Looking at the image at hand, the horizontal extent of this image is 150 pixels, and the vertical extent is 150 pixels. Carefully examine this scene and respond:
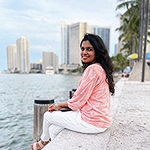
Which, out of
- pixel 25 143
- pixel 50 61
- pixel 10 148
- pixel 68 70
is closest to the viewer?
pixel 10 148

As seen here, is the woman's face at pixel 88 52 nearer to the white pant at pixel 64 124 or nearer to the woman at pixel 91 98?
the woman at pixel 91 98

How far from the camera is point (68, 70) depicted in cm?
10412

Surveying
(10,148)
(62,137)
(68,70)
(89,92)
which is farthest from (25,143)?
(68,70)

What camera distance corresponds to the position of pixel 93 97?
178cm

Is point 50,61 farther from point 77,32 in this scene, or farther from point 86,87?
point 86,87

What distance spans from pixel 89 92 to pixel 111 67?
432mm

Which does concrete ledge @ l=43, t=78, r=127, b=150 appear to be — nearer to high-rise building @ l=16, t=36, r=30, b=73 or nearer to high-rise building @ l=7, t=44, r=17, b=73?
high-rise building @ l=16, t=36, r=30, b=73

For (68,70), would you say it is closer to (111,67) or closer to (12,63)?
(12,63)

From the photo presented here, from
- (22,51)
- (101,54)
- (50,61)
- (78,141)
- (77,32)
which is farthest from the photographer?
(50,61)

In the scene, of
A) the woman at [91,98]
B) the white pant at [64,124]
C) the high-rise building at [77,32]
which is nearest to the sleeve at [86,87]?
the woman at [91,98]

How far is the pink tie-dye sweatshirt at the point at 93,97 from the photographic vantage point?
1.72 m

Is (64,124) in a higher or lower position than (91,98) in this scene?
lower

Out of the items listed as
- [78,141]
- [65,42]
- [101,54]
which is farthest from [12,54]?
[78,141]

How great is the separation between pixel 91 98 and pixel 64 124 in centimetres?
46
